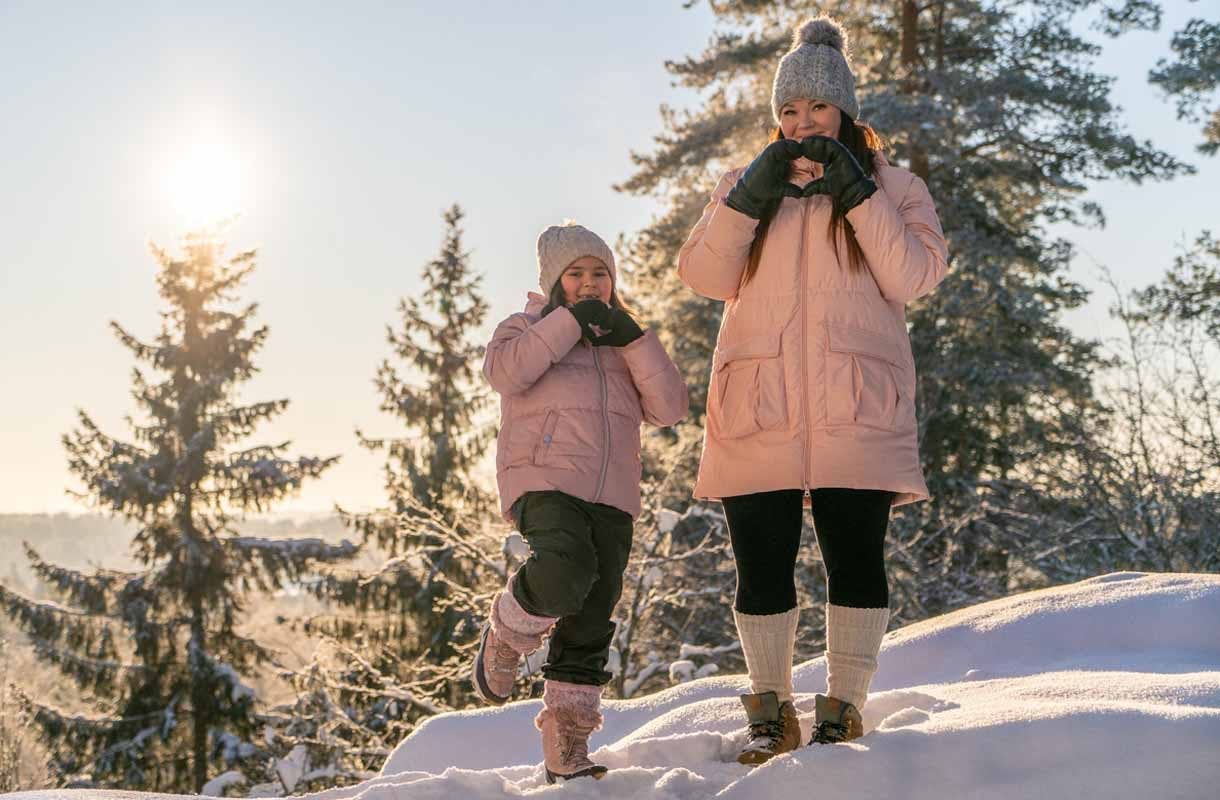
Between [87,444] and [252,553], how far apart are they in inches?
143

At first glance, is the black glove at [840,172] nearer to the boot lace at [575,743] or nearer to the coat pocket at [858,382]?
the coat pocket at [858,382]

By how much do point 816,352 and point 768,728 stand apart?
98cm

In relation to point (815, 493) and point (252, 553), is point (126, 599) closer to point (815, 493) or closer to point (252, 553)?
point (252, 553)

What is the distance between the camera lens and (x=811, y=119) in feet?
10.2

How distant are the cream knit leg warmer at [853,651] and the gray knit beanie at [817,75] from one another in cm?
138

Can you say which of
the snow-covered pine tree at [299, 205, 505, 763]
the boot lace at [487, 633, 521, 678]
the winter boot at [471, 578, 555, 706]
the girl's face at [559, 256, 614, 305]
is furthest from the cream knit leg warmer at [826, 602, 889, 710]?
the snow-covered pine tree at [299, 205, 505, 763]

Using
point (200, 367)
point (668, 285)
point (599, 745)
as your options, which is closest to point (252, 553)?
point (200, 367)

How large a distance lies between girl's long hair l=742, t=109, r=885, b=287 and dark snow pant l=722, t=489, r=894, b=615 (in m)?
0.61

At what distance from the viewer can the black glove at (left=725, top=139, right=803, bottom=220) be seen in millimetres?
2893

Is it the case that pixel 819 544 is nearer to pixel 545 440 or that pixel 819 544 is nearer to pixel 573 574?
pixel 573 574

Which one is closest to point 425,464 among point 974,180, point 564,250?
point 974,180

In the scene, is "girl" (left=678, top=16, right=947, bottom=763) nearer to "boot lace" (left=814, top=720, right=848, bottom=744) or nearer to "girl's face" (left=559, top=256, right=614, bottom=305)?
"boot lace" (left=814, top=720, right=848, bottom=744)

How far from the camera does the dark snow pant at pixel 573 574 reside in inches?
117

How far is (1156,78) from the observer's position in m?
13.2
